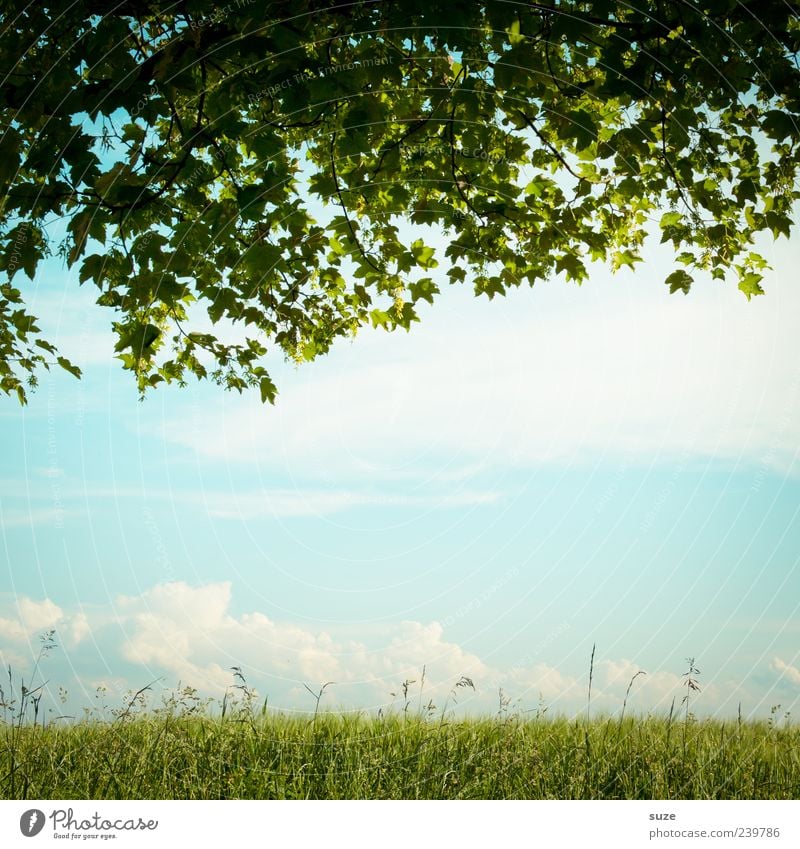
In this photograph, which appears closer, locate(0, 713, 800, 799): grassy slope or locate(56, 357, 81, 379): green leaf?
locate(0, 713, 800, 799): grassy slope

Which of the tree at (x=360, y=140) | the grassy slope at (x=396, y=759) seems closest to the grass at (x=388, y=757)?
the grassy slope at (x=396, y=759)

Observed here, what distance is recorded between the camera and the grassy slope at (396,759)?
467cm

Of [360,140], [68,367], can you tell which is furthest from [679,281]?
[68,367]

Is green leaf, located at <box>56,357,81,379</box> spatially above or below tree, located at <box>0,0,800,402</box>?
below

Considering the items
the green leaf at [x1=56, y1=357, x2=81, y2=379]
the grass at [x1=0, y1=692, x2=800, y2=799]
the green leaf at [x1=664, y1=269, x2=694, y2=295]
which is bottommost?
the grass at [x1=0, y1=692, x2=800, y2=799]

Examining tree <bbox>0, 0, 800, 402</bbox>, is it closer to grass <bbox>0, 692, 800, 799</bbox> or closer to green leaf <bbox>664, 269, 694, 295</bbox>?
green leaf <bbox>664, 269, 694, 295</bbox>

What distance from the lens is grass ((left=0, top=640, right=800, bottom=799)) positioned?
4668mm

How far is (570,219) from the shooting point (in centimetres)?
836

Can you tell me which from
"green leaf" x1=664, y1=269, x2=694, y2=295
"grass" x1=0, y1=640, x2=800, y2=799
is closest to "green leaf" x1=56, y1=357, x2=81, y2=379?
"grass" x1=0, y1=640, x2=800, y2=799

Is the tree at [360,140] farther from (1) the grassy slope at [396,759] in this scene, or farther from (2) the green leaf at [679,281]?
(1) the grassy slope at [396,759]

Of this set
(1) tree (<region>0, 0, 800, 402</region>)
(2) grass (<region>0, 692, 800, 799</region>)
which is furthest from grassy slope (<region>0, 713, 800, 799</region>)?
(1) tree (<region>0, 0, 800, 402</region>)

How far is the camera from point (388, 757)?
5.04 meters

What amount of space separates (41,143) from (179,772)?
4.87 meters
